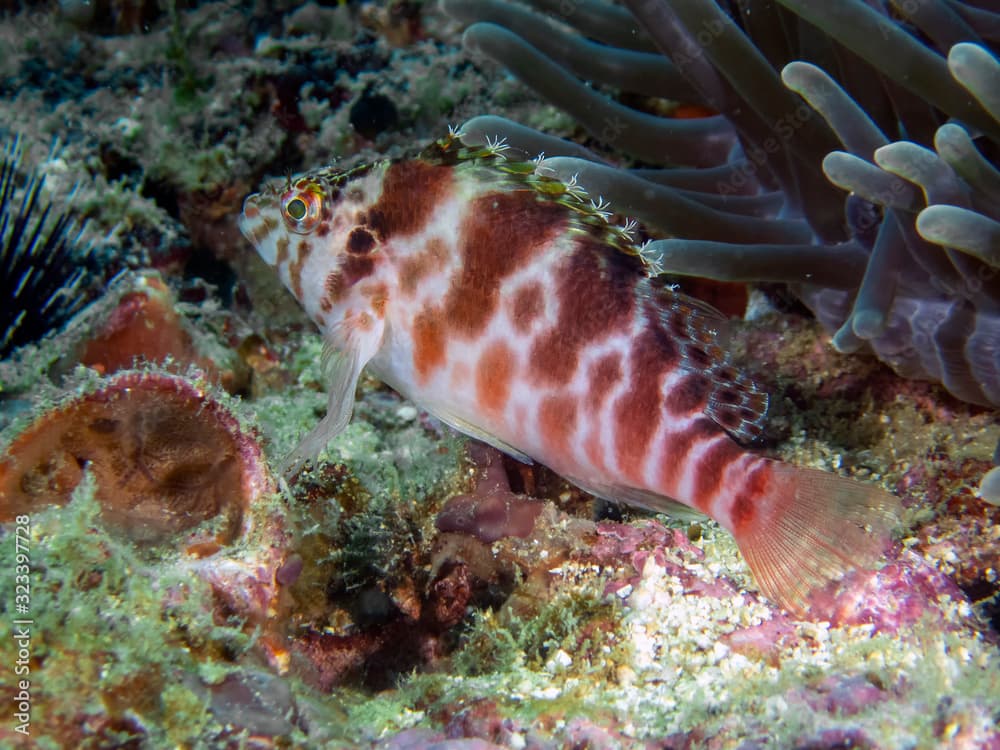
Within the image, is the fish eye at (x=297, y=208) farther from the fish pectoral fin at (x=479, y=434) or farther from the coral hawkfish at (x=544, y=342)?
the fish pectoral fin at (x=479, y=434)

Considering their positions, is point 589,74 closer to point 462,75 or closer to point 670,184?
point 670,184

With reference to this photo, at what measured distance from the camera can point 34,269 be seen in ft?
14.2

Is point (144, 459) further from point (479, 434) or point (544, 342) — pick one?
point (544, 342)

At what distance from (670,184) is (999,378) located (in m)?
1.69

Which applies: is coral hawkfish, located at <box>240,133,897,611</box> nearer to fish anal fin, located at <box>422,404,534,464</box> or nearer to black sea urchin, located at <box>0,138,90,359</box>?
fish anal fin, located at <box>422,404,534,464</box>

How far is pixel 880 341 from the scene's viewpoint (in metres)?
2.97

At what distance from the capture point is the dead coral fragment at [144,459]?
245 centimetres

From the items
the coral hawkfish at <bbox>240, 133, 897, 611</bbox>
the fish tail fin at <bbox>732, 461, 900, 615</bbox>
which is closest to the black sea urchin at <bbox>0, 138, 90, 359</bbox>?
the coral hawkfish at <bbox>240, 133, 897, 611</bbox>

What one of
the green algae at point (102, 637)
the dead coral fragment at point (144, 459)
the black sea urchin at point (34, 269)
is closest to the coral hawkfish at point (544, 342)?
the dead coral fragment at point (144, 459)

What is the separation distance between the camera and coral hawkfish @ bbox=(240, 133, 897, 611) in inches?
86.9

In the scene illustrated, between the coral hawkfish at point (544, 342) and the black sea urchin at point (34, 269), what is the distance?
2206 mm

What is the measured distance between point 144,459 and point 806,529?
7.88 ft

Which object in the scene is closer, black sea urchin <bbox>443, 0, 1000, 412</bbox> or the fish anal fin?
black sea urchin <bbox>443, 0, 1000, 412</bbox>

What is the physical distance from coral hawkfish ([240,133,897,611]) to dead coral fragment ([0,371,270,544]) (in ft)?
1.01
